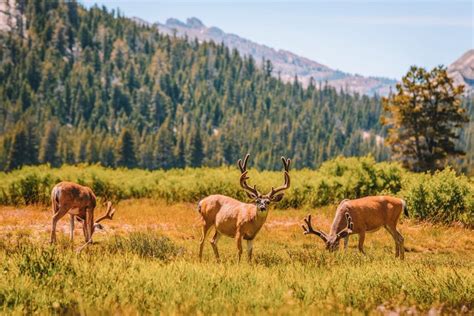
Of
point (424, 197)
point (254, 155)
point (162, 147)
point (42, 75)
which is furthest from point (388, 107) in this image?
point (42, 75)

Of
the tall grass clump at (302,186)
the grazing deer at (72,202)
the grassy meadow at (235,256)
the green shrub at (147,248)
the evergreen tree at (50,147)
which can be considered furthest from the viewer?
the evergreen tree at (50,147)

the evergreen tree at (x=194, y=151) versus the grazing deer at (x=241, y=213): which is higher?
the grazing deer at (x=241, y=213)

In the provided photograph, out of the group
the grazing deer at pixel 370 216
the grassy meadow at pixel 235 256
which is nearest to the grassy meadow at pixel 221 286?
the grassy meadow at pixel 235 256

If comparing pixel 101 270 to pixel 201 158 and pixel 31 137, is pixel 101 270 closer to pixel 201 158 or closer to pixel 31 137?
pixel 31 137

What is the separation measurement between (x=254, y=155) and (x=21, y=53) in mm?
90739

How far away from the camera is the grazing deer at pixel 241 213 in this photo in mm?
13336

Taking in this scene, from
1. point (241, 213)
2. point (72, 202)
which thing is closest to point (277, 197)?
point (241, 213)

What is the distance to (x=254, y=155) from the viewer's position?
187875mm

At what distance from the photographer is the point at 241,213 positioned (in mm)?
13742

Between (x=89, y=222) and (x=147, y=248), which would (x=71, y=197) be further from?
(x=147, y=248)

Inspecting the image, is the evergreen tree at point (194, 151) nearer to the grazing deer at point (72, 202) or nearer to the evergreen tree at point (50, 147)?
→ the evergreen tree at point (50, 147)

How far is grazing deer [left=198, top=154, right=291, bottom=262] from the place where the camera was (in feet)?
43.8

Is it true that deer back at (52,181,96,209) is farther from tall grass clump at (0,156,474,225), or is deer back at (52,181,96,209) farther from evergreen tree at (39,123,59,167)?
evergreen tree at (39,123,59,167)

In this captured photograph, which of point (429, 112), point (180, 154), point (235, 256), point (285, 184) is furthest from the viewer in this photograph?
point (180, 154)
